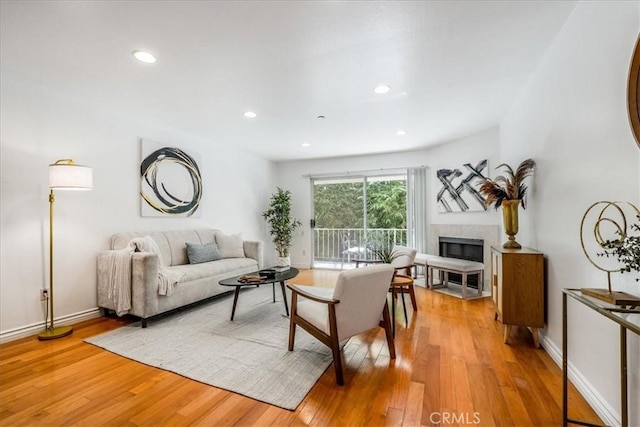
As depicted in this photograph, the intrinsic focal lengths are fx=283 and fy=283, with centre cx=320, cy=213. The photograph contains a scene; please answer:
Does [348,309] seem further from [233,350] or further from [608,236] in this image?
[608,236]

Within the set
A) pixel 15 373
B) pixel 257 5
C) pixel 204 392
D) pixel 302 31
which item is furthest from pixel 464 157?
pixel 15 373

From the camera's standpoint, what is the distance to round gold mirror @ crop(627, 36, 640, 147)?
4.32 feet

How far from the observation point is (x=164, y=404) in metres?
1.73

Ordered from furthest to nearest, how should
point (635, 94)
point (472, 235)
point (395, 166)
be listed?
point (395, 166) < point (472, 235) < point (635, 94)

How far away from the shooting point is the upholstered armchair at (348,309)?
196 cm

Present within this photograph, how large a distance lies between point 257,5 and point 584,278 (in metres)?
2.69

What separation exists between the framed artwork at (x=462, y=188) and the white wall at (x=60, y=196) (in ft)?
15.1

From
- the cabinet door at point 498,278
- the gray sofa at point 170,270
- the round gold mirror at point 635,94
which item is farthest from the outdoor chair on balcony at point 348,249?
the round gold mirror at point 635,94

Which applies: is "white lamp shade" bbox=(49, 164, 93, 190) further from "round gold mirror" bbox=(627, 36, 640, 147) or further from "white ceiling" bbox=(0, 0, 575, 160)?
"round gold mirror" bbox=(627, 36, 640, 147)

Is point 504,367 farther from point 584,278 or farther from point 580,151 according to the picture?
point 580,151

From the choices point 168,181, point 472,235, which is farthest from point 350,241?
point 168,181

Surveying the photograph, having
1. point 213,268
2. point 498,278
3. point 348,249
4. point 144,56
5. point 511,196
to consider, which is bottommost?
point 348,249

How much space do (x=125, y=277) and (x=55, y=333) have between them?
2.41 feet

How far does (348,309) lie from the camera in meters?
2.04
